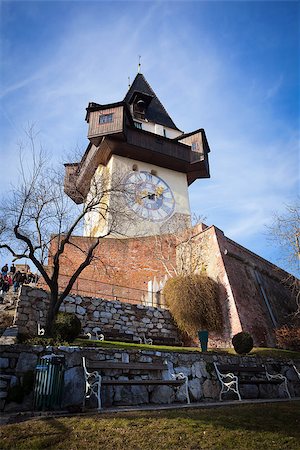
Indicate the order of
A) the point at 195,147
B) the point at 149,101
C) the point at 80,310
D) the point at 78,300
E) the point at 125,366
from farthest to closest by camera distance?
the point at 149,101 → the point at 195,147 → the point at 78,300 → the point at 80,310 → the point at 125,366

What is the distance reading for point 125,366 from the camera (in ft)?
24.7

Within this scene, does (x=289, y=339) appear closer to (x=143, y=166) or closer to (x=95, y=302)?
(x=95, y=302)

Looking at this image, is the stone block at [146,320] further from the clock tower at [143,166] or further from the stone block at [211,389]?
the clock tower at [143,166]

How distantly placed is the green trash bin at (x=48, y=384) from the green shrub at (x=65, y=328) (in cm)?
229

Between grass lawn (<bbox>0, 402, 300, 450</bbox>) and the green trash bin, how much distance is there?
3.12 ft

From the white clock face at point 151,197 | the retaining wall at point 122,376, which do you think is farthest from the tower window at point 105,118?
the retaining wall at point 122,376

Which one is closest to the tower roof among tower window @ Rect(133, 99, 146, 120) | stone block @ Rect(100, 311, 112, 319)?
tower window @ Rect(133, 99, 146, 120)

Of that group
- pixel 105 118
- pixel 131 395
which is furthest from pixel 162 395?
pixel 105 118

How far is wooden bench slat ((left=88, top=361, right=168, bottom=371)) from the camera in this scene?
23.5 ft

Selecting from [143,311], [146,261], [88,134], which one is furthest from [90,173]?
[143,311]

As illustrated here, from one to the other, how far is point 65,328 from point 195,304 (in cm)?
659

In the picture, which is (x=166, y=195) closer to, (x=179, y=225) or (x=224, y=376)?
(x=179, y=225)

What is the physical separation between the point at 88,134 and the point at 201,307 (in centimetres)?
1401

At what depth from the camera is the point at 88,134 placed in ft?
76.3
